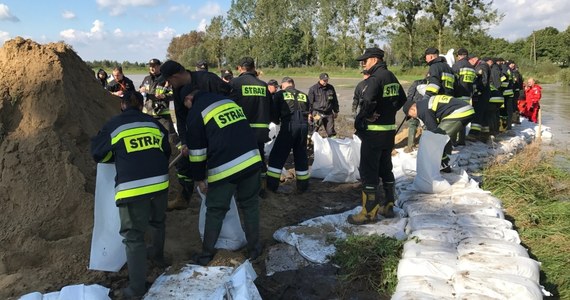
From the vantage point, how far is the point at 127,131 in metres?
3.29

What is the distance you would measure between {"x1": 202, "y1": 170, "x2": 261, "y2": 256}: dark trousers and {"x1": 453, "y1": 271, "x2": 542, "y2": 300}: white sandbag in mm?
1822

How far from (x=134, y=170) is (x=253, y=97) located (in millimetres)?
2698

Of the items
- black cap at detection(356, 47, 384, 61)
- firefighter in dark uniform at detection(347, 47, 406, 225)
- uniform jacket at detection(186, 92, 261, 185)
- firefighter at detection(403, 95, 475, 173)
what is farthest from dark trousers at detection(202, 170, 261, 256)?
firefighter at detection(403, 95, 475, 173)

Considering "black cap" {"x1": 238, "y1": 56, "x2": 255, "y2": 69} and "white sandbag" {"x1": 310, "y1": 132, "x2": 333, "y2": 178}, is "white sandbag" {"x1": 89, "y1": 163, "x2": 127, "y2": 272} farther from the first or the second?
"white sandbag" {"x1": 310, "y1": 132, "x2": 333, "y2": 178}

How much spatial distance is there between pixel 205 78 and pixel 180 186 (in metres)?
1.43

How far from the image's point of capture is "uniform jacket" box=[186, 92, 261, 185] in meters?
3.73

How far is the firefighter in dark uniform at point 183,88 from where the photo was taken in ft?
13.3

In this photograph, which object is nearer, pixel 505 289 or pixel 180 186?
pixel 505 289

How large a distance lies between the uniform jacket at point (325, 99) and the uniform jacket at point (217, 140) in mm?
6040

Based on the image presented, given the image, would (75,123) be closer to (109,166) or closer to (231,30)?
(109,166)

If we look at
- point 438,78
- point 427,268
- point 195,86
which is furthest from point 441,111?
point 195,86

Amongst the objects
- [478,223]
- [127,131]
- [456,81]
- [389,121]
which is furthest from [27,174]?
[456,81]

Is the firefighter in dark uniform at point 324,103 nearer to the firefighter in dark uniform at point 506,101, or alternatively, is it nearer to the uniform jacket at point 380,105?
the firefighter in dark uniform at point 506,101

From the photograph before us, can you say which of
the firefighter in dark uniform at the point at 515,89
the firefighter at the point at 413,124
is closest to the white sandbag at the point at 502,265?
the firefighter at the point at 413,124
